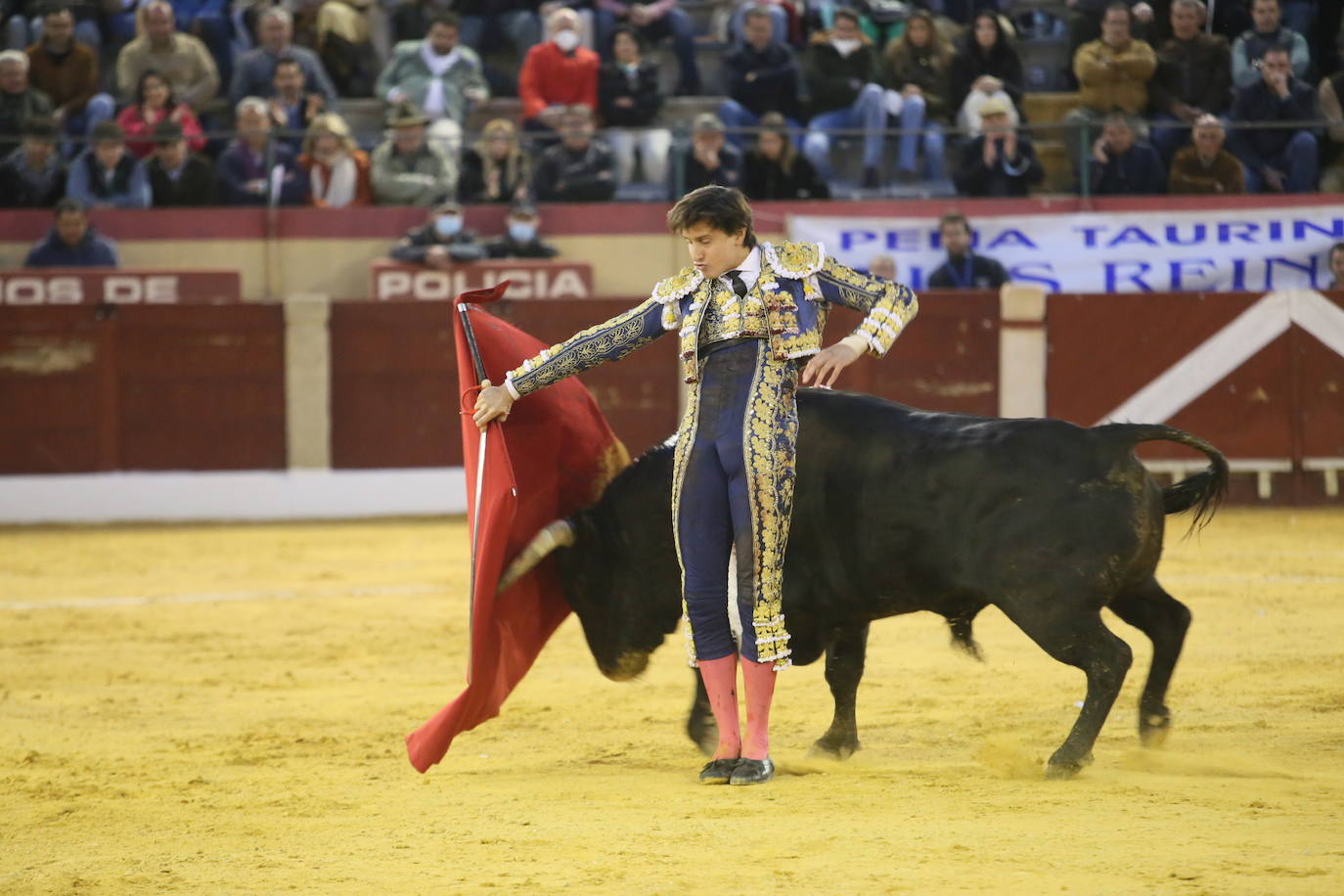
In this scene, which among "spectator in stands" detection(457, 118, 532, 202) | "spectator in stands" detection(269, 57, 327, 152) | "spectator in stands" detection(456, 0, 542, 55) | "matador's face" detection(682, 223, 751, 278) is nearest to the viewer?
"matador's face" detection(682, 223, 751, 278)

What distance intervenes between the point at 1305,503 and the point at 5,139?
26.3 feet

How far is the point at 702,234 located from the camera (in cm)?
370

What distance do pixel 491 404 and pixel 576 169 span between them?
679cm

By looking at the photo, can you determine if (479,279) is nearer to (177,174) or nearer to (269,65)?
(177,174)

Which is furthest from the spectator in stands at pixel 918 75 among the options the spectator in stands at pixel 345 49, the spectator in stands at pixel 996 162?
the spectator in stands at pixel 345 49

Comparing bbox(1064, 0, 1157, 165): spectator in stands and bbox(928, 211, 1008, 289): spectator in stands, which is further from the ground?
bbox(1064, 0, 1157, 165): spectator in stands

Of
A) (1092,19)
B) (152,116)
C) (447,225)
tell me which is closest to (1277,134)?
(1092,19)

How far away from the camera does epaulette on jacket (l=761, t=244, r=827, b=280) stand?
3779mm

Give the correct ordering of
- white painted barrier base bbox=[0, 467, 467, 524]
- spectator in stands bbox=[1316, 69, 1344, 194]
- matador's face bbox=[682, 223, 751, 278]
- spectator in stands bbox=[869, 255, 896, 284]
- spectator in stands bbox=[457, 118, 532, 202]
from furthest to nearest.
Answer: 1. spectator in stands bbox=[457, 118, 532, 202]
2. spectator in stands bbox=[1316, 69, 1344, 194]
3. white painted barrier base bbox=[0, 467, 467, 524]
4. spectator in stands bbox=[869, 255, 896, 284]
5. matador's face bbox=[682, 223, 751, 278]

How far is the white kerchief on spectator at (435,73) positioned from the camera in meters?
11.0

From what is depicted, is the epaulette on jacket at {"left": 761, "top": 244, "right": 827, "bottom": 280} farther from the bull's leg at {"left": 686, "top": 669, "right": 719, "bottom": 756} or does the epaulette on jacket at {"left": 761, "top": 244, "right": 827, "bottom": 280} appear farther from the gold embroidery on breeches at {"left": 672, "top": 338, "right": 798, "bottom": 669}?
the bull's leg at {"left": 686, "top": 669, "right": 719, "bottom": 756}

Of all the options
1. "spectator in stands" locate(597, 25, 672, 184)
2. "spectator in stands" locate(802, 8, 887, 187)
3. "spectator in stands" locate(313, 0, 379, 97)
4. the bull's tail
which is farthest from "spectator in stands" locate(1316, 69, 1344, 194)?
the bull's tail

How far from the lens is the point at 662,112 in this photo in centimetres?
1152

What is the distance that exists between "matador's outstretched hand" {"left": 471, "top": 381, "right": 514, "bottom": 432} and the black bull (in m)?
0.39
